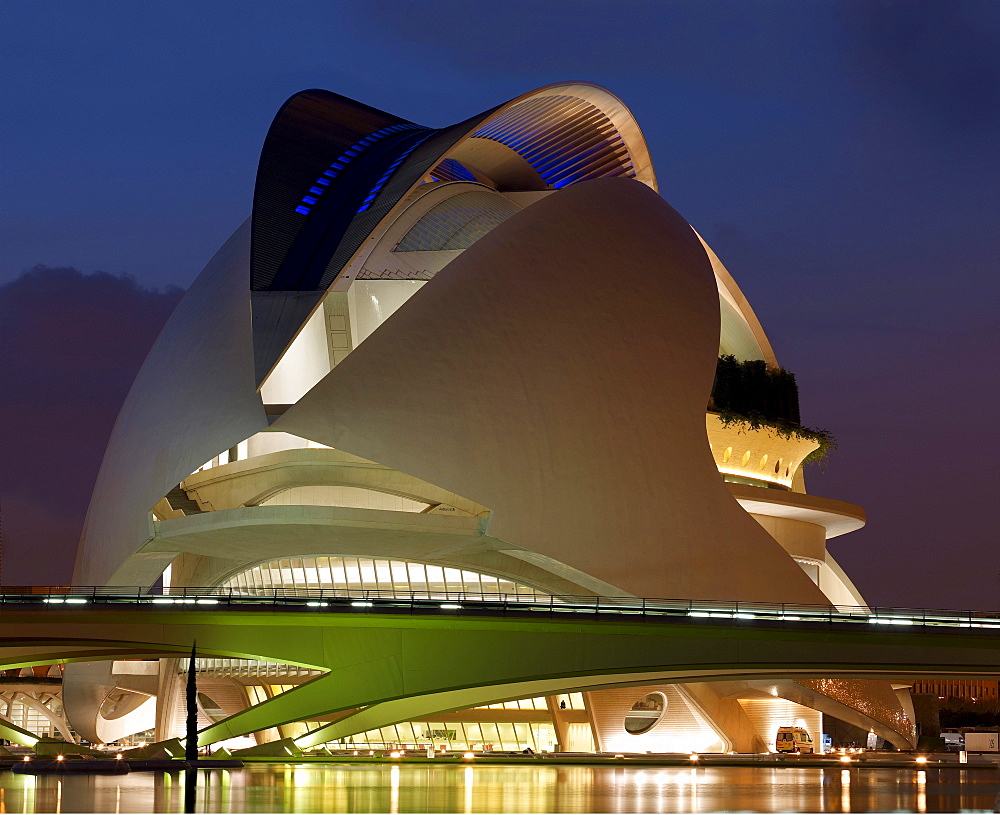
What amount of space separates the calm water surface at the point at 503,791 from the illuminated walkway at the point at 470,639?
229 cm

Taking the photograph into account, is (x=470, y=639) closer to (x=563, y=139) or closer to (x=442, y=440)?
(x=442, y=440)

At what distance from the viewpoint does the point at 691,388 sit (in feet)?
137

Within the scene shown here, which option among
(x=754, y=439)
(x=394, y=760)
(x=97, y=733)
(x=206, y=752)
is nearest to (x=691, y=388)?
(x=754, y=439)

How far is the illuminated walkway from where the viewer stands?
30922 mm

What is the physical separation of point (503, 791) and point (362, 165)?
24307 mm

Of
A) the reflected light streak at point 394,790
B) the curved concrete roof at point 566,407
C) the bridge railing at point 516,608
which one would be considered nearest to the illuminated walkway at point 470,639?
the bridge railing at point 516,608

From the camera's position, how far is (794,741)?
43.5 m

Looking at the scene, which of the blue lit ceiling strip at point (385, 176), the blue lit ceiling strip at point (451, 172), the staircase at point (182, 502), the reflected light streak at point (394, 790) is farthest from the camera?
the blue lit ceiling strip at point (451, 172)

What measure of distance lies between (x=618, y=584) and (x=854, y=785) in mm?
9816

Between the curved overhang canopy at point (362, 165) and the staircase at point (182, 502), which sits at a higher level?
the curved overhang canopy at point (362, 165)

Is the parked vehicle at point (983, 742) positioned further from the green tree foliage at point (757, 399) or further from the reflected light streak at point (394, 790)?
the reflected light streak at point (394, 790)

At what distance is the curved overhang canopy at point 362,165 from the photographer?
38000 mm

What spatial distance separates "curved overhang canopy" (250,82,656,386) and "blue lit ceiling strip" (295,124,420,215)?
0.04 meters

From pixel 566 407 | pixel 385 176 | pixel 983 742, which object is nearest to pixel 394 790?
pixel 566 407
